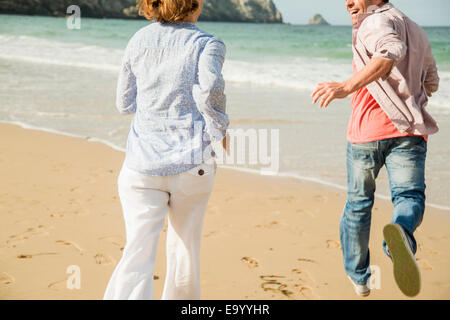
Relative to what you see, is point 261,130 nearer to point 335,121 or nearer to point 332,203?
point 335,121

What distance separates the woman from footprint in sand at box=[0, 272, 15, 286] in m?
1.17

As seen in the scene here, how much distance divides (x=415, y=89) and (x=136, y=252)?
1.62 metres

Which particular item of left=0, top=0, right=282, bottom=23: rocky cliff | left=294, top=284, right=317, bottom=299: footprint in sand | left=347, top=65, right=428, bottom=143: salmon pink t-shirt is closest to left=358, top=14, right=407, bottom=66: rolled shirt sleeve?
left=347, top=65, right=428, bottom=143: salmon pink t-shirt

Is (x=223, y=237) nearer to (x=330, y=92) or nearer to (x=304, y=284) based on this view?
(x=304, y=284)

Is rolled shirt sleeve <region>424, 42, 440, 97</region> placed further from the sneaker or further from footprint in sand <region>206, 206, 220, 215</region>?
footprint in sand <region>206, 206, 220, 215</region>

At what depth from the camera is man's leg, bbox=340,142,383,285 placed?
2.85m

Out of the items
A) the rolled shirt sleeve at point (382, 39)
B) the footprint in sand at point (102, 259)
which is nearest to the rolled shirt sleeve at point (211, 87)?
the rolled shirt sleeve at point (382, 39)

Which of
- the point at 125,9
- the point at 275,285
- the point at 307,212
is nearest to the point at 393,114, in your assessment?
the point at 275,285

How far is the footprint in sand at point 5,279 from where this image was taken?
3244 mm

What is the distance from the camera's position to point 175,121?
89.4 inches

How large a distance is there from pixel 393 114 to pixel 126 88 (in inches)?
52.2

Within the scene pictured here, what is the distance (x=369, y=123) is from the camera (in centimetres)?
281

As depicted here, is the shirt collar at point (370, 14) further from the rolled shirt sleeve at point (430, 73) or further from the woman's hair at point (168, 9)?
the woman's hair at point (168, 9)

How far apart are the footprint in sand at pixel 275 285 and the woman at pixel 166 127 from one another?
1.09m
